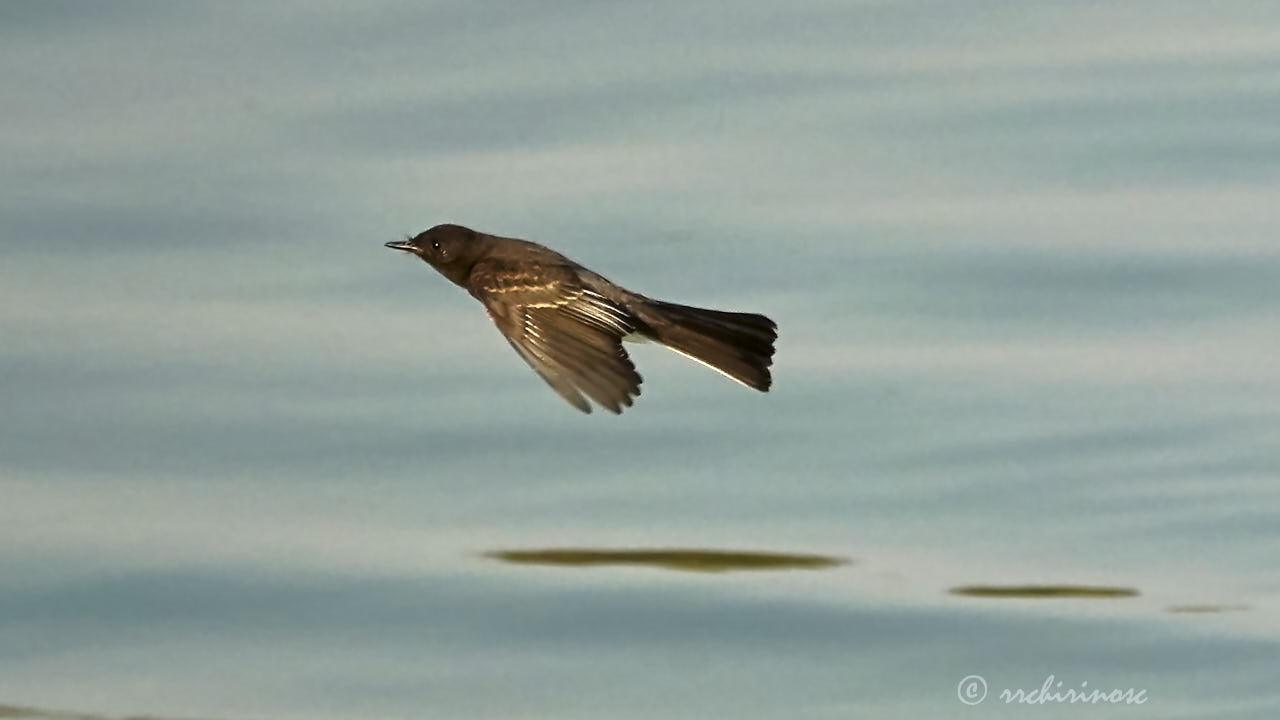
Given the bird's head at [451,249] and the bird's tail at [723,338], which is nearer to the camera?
the bird's tail at [723,338]

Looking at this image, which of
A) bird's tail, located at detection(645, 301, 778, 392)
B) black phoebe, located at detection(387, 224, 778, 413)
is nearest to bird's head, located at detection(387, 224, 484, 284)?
black phoebe, located at detection(387, 224, 778, 413)

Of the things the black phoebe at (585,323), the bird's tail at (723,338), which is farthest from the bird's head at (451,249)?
the bird's tail at (723,338)

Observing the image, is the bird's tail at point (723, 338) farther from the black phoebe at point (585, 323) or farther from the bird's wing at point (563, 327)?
the bird's wing at point (563, 327)

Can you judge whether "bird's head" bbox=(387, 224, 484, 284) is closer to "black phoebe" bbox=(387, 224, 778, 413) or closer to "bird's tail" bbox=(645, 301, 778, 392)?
"black phoebe" bbox=(387, 224, 778, 413)

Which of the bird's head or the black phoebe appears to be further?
the bird's head

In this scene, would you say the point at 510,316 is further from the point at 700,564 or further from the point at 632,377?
the point at 700,564

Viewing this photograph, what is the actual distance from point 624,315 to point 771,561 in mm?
2843

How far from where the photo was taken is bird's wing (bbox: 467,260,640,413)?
1592cm

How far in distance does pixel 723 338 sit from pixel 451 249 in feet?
6.08

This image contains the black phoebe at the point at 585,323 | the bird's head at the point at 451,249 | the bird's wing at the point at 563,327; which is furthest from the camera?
the bird's head at the point at 451,249

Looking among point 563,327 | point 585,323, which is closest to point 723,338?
point 585,323

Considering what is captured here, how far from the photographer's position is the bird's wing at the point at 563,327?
627 inches

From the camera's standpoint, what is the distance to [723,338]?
1698cm

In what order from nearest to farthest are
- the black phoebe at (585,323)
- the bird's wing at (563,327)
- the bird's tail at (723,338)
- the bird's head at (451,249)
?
1. the bird's wing at (563,327)
2. the black phoebe at (585,323)
3. the bird's tail at (723,338)
4. the bird's head at (451,249)
